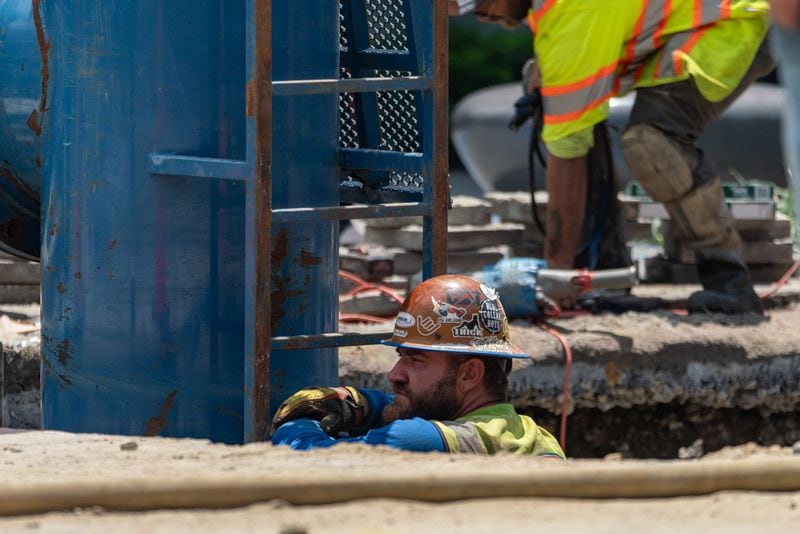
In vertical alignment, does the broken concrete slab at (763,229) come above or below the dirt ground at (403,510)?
above

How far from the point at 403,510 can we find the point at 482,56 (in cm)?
1774

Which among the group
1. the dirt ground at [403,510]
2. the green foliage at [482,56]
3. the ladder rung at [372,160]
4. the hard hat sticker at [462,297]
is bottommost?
the dirt ground at [403,510]

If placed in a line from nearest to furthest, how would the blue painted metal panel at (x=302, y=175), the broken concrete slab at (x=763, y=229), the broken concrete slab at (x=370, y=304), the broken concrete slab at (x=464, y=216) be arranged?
the blue painted metal panel at (x=302, y=175) → the broken concrete slab at (x=370, y=304) → the broken concrete slab at (x=763, y=229) → the broken concrete slab at (x=464, y=216)

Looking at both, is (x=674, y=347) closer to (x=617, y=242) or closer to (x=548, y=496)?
(x=617, y=242)

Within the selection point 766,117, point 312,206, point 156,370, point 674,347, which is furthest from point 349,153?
point 766,117

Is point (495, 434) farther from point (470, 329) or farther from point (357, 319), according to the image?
point (357, 319)

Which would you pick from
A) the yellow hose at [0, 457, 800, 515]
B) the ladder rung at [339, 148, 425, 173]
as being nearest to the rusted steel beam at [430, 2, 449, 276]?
the ladder rung at [339, 148, 425, 173]

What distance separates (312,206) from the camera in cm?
419

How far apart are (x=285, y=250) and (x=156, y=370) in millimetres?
494

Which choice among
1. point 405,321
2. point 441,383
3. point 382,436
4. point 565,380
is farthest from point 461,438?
point 565,380

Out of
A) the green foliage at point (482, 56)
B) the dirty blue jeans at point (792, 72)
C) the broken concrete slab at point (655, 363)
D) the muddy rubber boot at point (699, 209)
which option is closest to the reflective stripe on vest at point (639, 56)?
the muddy rubber boot at point (699, 209)

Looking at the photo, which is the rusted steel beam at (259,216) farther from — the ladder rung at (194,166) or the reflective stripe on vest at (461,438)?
the reflective stripe on vest at (461,438)

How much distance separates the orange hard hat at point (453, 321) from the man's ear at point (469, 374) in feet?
0.13

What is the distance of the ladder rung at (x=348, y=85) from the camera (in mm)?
3922
